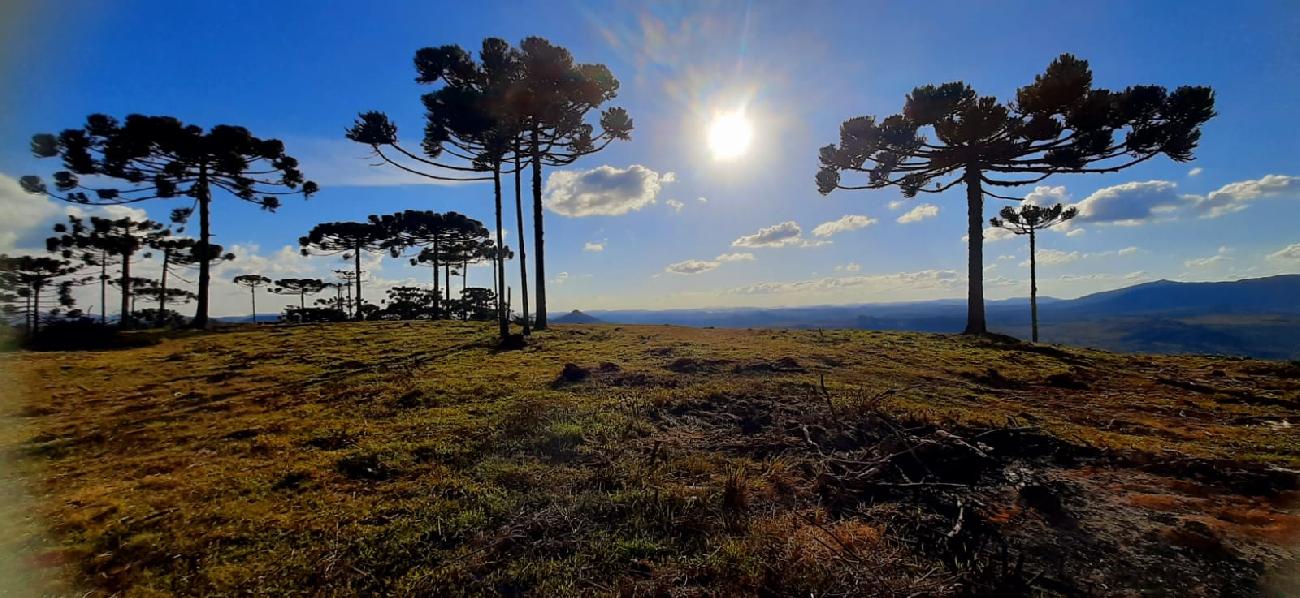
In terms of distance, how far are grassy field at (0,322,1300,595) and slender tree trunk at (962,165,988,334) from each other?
9.46m

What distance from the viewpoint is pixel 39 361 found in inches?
475

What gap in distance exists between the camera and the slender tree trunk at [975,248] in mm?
18406

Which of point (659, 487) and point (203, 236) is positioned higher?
point (203, 236)

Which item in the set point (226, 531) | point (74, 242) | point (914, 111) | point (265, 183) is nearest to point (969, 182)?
point (914, 111)

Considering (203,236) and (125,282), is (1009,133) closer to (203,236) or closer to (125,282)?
(203,236)

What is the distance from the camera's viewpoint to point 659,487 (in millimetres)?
4215

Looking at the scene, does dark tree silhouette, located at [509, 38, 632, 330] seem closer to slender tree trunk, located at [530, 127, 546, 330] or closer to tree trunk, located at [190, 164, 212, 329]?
slender tree trunk, located at [530, 127, 546, 330]

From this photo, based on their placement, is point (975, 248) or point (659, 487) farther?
point (975, 248)

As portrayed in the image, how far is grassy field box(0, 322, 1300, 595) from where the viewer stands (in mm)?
2996

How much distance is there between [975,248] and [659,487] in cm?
1946

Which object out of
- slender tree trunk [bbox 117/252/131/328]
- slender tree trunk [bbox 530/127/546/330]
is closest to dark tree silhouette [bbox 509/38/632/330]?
slender tree trunk [bbox 530/127/546/330]

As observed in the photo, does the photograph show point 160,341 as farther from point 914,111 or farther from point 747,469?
point 914,111

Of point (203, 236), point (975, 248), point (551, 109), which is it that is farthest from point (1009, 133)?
point (203, 236)

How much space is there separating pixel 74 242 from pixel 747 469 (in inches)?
A: 1522
